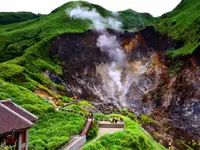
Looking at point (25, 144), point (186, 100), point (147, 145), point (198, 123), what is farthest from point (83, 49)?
point (25, 144)

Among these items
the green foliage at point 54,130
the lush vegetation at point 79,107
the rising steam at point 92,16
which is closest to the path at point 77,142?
the green foliage at point 54,130

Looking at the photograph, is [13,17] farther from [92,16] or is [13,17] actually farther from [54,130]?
[54,130]

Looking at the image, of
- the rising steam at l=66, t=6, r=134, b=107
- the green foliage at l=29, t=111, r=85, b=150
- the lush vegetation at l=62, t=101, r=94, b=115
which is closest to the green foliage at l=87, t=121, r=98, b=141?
the green foliage at l=29, t=111, r=85, b=150

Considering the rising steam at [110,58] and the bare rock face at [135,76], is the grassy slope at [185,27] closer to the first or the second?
the bare rock face at [135,76]

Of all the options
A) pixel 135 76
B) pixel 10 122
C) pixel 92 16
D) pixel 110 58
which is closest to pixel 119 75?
pixel 135 76

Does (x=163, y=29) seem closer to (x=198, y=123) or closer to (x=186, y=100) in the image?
(x=186, y=100)

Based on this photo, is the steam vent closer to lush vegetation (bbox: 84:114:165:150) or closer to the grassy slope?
lush vegetation (bbox: 84:114:165:150)
